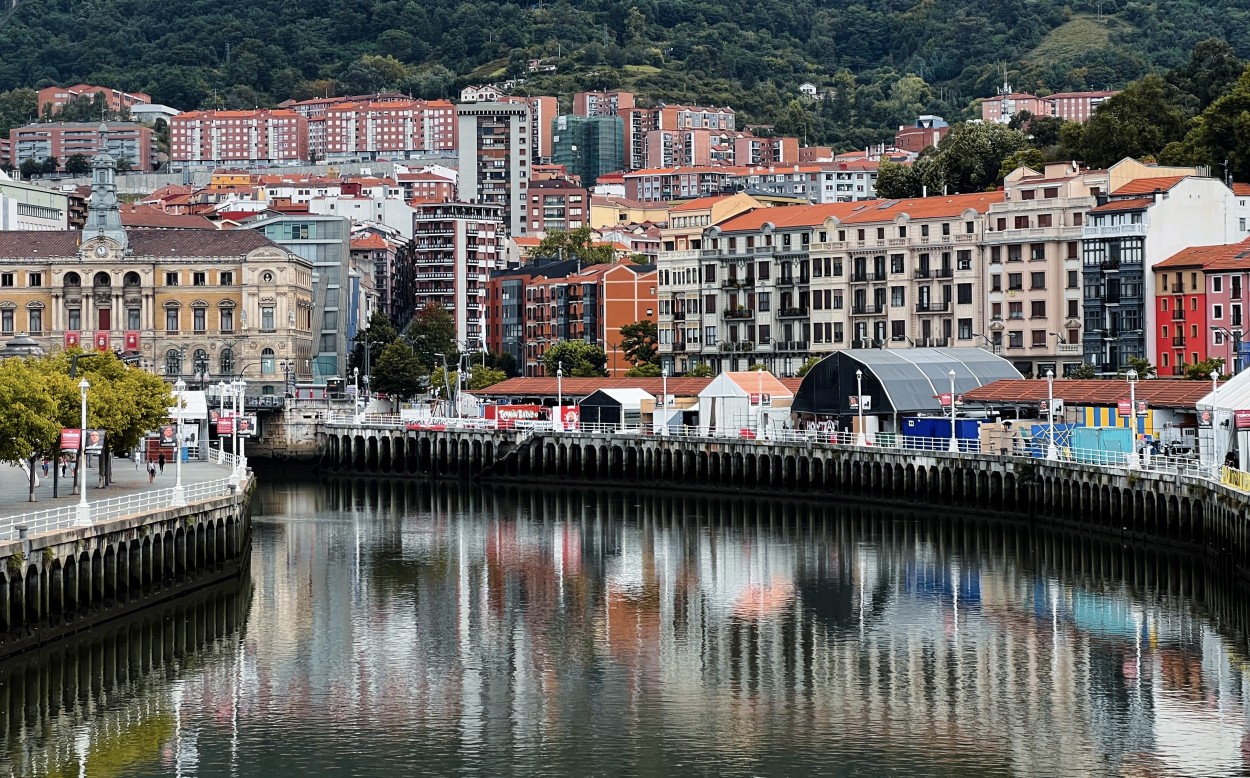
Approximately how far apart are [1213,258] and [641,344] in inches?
1887

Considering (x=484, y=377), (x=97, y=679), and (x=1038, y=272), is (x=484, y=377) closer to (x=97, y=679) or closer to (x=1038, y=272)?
(x=1038, y=272)

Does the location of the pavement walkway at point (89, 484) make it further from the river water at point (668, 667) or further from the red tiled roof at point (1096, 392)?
the red tiled roof at point (1096, 392)

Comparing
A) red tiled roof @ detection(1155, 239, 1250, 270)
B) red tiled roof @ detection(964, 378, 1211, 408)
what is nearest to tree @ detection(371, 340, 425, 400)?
red tiled roof @ detection(1155, 239, 1250, 270)

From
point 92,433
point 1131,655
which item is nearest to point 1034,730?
point 1131,655

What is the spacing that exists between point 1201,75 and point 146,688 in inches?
4665

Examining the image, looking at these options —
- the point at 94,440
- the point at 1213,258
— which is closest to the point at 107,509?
the point at 94,440

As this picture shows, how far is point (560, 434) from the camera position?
113562 millimetres

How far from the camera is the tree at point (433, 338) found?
17062 centimetres

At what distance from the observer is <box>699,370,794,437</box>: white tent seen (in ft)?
359

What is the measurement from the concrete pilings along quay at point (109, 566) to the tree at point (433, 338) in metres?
101

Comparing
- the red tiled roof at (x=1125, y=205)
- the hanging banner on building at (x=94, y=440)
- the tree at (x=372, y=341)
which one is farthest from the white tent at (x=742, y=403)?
the tree at (x=372, y=341)

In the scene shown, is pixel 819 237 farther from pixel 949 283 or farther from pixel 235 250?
pixel 235 250

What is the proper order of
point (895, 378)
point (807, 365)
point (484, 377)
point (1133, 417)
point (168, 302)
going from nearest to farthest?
point (1133, 417)
point (895, 378)
point (807, 365)
point (484, 377)
point (168, 302)

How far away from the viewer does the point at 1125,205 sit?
381 feet
